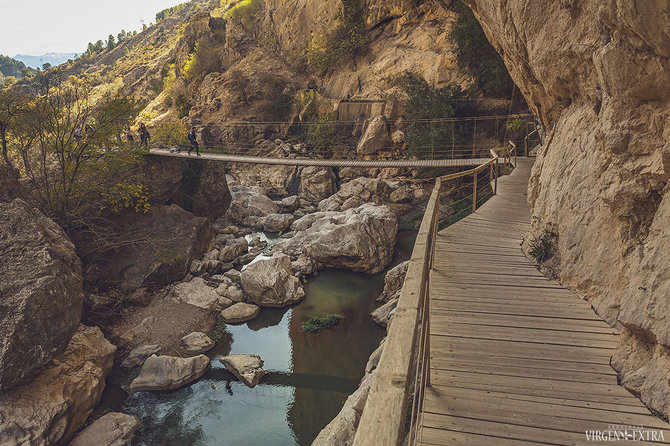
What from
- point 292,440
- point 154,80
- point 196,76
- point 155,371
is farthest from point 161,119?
point 292,440

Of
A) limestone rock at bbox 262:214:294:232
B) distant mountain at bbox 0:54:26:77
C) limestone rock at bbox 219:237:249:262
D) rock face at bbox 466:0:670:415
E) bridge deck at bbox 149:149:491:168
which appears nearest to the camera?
rock face at bbox 466:0:670:415

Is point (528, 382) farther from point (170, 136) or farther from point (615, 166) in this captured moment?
point (170, 136)

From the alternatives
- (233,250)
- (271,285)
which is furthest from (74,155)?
(271,285)

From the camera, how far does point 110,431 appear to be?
5.54 m

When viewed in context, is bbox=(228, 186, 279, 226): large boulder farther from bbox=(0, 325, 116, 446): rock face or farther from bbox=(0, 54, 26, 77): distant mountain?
bbox=(0, 54, 26, 77): distant mountain

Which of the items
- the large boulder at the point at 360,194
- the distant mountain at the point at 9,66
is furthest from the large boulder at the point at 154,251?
the distant mountain at the point at 9,66

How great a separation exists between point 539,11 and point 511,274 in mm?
3287

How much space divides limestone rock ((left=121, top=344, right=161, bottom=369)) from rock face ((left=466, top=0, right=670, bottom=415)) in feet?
24.2

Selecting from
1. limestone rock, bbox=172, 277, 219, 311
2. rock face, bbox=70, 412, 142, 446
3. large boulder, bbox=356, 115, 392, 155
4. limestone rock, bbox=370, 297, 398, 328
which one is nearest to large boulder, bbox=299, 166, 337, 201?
large boulder, bbox=356, 115, 392, 155

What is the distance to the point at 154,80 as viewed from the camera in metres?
35.6

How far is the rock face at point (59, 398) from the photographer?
4.99 metres

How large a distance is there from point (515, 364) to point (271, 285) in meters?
6.98

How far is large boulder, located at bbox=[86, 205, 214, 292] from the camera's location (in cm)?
974

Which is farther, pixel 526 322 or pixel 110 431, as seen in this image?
pixel 110 431
